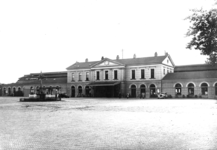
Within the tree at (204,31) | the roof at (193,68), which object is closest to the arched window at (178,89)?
the roof at (193,68)

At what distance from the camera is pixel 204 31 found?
7465 mm

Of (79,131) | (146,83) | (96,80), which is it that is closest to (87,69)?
(96,80)

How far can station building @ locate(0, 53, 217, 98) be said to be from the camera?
40.3 metres

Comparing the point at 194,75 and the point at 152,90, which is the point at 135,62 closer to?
the point at 152,90

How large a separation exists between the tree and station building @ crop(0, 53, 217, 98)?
103 ft

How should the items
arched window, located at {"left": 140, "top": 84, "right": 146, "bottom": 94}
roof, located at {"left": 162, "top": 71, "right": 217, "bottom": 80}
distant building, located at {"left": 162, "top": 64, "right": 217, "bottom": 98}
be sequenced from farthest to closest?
arched window, located at {"left": 140, "top": 84, "right": 146, "bottom": 94} < roof, located at {"left": 162, "top": 71, "right": 217, "bottom": 80} < distant building, located at {"left": 162, "top": 64, "right": 217, "bottom": 98}

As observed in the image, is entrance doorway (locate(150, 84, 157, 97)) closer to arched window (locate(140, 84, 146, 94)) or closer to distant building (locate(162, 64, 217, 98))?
arched window (locate(140, 84, 146, 94))

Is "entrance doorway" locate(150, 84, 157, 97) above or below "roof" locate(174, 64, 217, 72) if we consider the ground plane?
below

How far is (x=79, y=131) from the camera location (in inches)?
316

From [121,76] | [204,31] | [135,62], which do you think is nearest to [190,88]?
[135,62]

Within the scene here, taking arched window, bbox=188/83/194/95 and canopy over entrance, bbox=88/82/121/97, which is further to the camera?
canopy over entrance, bbox=88/82/121/97

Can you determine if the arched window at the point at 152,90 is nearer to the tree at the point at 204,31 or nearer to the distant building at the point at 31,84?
the distant building at the point at 31,84

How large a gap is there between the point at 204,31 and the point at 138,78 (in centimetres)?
3934

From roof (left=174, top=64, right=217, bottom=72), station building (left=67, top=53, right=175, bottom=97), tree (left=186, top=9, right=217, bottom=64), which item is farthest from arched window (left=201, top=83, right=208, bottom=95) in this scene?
tree (left=186, top=9, right=217, bottom=64)
